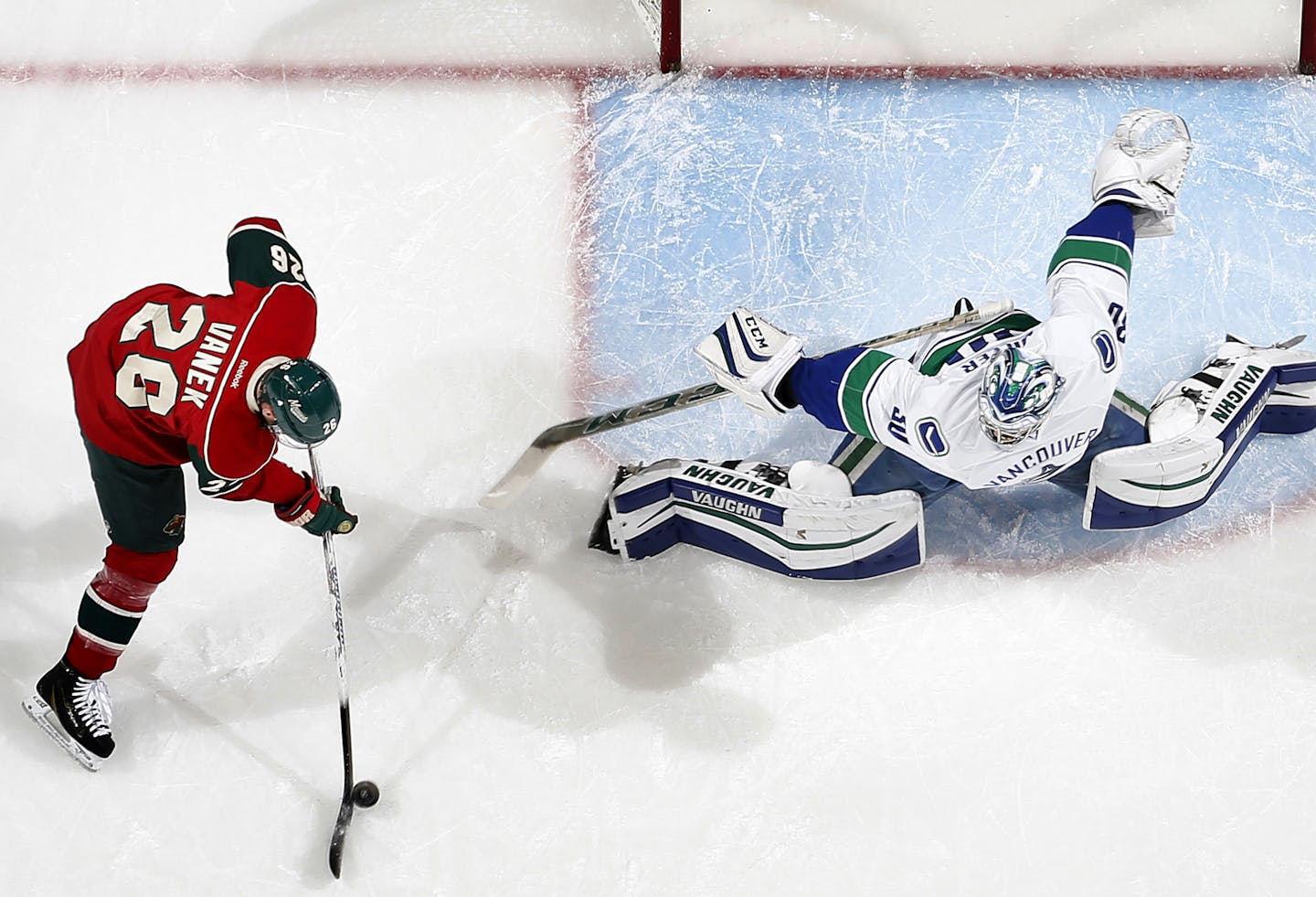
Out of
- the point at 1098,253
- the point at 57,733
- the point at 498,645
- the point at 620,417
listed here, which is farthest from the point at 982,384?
the point at 57,733

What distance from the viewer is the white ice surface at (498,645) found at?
2994 mm

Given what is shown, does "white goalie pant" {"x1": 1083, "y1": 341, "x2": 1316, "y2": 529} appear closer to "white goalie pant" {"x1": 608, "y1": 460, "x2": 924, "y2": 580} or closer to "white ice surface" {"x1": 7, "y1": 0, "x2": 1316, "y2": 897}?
"white ice surface" {"x1": 7, "y1": 0, "x2": 1316, "y2": 897}

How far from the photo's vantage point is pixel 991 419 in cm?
253

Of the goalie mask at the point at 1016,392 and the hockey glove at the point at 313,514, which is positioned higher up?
the goalie mask at the point at 1016,392

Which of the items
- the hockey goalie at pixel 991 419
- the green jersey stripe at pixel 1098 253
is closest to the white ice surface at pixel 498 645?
the hockey goalie at pixel 991 419

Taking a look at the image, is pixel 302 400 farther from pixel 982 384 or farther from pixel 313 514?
pixel 982 384

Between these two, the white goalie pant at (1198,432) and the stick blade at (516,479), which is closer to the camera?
the white goalie pant at (1198,432)

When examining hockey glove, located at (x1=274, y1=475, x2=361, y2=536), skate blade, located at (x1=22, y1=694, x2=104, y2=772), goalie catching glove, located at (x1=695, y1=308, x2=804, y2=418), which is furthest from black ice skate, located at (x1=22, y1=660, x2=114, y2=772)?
goalie catching glove, located at (x1=695, y1=308, x2=804, y2=418)

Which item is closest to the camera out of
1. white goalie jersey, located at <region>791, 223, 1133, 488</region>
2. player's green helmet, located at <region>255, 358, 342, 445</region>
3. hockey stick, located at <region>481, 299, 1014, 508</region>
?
player's green helmet, located at <region>255, 358, 342, 445</region>

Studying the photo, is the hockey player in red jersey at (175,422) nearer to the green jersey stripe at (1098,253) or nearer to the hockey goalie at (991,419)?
the hockey goalie at (991,419)

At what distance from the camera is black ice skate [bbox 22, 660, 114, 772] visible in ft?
9.90

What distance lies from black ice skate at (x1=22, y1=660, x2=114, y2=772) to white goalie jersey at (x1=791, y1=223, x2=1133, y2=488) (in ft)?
5.43

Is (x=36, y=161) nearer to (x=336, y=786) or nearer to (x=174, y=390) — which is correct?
(x=174, y=390)

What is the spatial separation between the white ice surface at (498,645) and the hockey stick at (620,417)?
61mm
